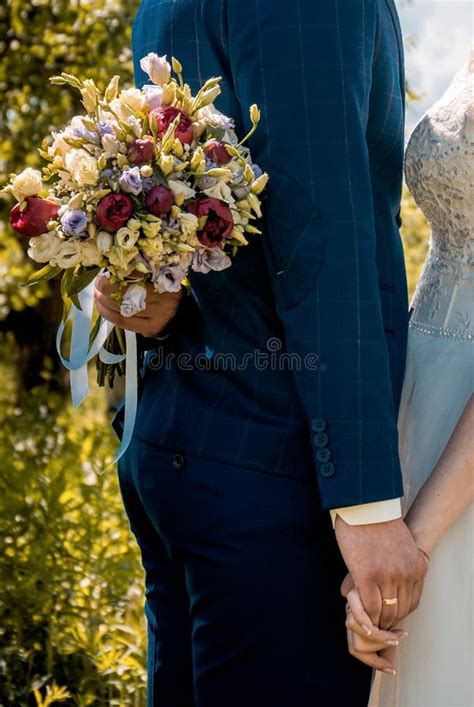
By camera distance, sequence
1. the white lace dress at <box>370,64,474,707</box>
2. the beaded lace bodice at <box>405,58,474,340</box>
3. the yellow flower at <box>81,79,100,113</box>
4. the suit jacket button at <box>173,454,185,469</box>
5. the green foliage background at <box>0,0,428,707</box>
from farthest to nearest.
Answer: the green foliage background at <box>0,0,428,707</box>
the beaded lace bodice at <box>405,58,474,340</box>
the white lace dress at <box>370,64,474,707</box>
the suit jacket button at <box>173,454,185,469</box>
the yellow flower at <box>81,79,100,113</box>

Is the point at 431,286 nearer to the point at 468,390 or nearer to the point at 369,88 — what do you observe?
the point at 468,390

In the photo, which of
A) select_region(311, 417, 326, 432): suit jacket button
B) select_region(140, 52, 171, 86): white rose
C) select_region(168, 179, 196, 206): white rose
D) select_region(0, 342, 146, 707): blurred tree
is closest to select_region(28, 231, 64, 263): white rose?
select_region(168, 179, 196, 206): white rose

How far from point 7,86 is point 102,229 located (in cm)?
525

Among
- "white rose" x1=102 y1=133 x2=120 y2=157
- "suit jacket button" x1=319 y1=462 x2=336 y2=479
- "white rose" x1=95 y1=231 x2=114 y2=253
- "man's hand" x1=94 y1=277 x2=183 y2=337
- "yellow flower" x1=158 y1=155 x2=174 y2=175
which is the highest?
"white rose" x1=102 y1=133 x2=120 y2=157

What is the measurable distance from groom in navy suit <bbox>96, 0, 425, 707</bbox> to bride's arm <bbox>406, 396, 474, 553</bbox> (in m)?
0.15

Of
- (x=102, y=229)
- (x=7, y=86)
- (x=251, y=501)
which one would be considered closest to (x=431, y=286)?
(x=251, y=501)

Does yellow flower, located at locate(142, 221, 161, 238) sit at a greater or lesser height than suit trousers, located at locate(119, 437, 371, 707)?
greater

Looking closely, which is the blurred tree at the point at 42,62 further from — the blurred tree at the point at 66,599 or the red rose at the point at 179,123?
the red rose at the point at 179,123

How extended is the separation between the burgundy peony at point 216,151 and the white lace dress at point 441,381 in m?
0.64

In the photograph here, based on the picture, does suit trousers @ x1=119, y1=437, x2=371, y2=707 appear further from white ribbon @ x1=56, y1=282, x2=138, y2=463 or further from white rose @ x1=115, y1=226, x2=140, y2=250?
white rose @ x1=115, y1=226, x2=140, y2=250

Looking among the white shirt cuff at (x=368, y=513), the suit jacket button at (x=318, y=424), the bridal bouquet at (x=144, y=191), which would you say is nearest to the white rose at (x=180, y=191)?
the bridal bouquet at (x=144, y=191)

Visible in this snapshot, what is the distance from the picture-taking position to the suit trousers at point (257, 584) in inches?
77.2

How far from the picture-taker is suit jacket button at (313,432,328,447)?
6.17 ft

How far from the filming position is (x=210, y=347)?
2045 mm
